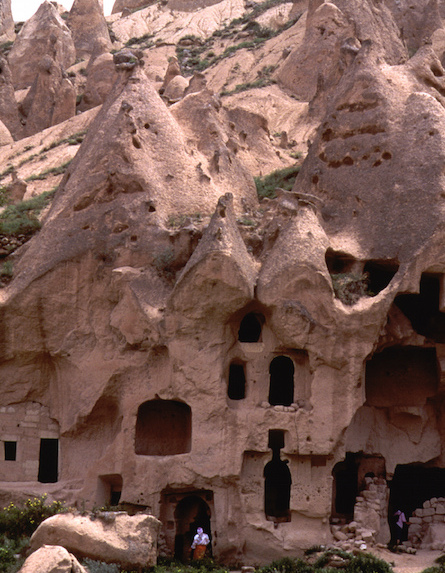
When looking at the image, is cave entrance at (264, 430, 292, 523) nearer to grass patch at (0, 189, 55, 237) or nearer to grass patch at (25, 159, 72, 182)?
grass patch at (0, 189, 55, 237)

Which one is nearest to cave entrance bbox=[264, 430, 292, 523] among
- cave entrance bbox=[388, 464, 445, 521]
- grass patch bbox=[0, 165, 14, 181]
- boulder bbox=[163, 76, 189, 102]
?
cave entrance bbox=[388, 464, 445, 521]

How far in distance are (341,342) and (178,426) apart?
16.0 feet

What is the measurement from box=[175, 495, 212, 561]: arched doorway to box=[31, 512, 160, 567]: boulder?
9.72 feet

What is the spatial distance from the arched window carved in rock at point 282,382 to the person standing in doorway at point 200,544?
177 inches

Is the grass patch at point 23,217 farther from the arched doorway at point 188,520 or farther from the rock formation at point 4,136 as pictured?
the rock formation at point 4,136

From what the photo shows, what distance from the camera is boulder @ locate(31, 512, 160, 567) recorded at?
21391mm

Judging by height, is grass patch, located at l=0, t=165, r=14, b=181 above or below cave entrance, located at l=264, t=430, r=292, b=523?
above

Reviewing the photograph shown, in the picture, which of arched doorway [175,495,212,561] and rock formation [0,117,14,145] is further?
rock formation [0,117,14,145]

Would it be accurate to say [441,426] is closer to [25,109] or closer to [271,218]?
[271,218]

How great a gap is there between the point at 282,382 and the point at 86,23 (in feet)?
128

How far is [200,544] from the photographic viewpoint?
24.2m

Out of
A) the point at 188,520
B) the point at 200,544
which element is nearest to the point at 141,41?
the point at 188,520

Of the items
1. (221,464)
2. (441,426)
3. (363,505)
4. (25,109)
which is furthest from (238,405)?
(25,109)

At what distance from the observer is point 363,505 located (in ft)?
84.1
